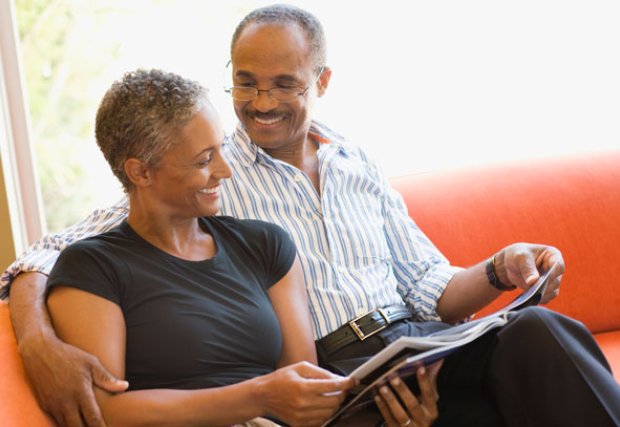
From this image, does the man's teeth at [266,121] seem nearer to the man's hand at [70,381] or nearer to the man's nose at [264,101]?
the man's nose at [264,101]

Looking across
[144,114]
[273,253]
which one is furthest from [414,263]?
[144,114]

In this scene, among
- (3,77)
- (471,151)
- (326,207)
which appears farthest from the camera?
(471,151)

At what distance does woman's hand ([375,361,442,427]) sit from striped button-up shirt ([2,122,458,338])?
40 cm

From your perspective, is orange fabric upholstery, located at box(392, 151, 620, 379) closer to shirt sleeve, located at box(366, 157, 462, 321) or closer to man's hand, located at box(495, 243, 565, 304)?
shirt sleeve, located at box(366, 157, 462, 321)

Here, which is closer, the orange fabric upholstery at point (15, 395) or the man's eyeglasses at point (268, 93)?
the orange fabric upholstery at point (15, 395)

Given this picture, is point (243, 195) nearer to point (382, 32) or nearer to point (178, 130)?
point (178, 130)

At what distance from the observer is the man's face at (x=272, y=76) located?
81.4 inches

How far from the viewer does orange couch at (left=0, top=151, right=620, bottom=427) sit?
240cm

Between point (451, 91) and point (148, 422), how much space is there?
1875 mm

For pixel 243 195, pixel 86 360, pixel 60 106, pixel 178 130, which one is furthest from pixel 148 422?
pixel 60 106

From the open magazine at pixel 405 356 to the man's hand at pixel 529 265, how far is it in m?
0.27

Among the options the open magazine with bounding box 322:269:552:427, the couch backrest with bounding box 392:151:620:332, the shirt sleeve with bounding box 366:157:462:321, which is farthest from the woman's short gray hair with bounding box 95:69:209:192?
the couch backrest with bounding box 392:151:620:332

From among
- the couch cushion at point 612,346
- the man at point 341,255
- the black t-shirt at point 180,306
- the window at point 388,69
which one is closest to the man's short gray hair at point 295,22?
the man at point 341,255

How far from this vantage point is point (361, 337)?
197 cm
